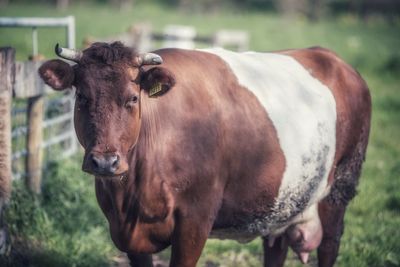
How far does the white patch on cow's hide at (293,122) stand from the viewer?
14.0 feet

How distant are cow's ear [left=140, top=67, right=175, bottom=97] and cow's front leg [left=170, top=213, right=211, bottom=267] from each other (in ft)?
2.71

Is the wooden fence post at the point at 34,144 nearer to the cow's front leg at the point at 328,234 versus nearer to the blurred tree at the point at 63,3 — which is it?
the cow's front leg at the point at 328,234

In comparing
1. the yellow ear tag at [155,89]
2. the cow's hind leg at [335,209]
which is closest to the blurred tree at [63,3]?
the cow's hind leg at [335,209]

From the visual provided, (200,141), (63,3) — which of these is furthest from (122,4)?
(200,141)

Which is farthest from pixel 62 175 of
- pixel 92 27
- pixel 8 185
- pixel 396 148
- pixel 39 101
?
pixel 92 27

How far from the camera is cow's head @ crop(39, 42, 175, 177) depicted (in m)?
3.24

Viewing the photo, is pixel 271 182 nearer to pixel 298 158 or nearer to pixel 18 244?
pixel 298 158

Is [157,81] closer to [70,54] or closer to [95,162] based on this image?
[70,54]

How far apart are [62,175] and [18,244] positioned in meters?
1.47

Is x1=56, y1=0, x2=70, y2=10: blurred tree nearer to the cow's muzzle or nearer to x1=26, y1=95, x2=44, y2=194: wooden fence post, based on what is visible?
x1=26, y1=95, x2=44, y2=194: wooden fence post

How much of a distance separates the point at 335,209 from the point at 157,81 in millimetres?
2366

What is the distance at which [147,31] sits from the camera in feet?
44.5

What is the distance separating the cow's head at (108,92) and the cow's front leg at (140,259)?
2.94 ft

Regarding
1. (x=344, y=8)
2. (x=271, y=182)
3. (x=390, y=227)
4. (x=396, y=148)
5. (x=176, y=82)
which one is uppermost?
(x=176, y=82)
